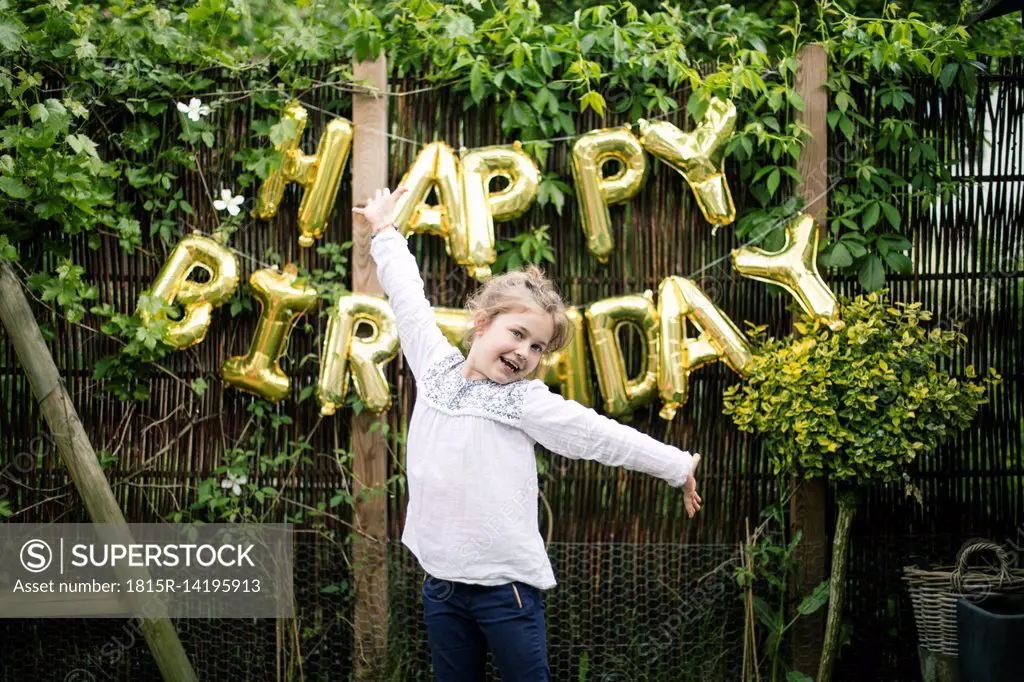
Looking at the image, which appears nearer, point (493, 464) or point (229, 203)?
point (493, 464)

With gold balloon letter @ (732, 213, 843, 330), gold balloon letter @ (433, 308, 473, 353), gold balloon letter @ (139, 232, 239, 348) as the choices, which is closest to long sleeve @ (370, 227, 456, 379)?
gold balloon letter @ (433, 308, 473, 353)

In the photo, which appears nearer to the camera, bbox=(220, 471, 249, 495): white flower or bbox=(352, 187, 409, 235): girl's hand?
bbox=(352, 187, 409, 235): girl's hand

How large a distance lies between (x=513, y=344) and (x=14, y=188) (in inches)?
77.0

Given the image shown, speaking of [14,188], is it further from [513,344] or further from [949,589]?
[949,589]

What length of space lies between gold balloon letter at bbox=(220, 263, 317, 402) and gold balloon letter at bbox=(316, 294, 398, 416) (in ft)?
0.46

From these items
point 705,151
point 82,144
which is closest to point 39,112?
point 82,144

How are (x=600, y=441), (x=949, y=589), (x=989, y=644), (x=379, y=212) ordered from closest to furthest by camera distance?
(x=600, y=441)
(x=379, y=212)
(x=989, y=644)
(x=949, y=589)

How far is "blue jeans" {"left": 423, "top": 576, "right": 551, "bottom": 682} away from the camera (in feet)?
6.57

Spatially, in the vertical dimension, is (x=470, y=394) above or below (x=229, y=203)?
below

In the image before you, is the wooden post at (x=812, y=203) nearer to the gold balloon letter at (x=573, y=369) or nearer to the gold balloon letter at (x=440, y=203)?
the gold balloon letter at (x=573, y=369)

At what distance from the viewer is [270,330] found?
3209 millimetres

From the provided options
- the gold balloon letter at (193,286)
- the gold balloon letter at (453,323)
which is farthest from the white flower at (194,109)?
the gold balloon letter at (453,323)

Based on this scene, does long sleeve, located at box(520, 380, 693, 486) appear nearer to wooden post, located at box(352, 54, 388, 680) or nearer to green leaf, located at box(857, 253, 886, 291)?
wooden post, located at box(352, 54, 388, 680)

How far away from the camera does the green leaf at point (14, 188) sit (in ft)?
9.84
